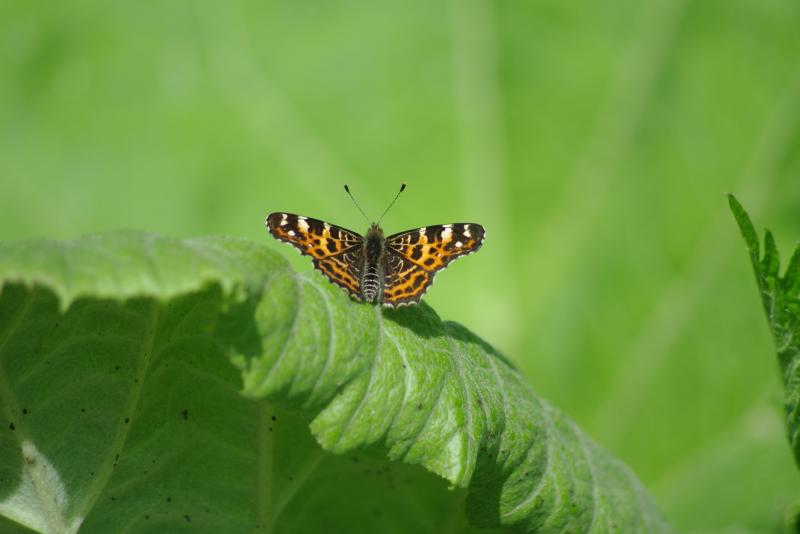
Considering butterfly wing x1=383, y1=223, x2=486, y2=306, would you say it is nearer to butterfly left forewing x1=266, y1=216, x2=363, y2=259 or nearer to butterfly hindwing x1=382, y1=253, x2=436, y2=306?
butterfly hindwing x1=382, y1=253, x2=436, y2=306

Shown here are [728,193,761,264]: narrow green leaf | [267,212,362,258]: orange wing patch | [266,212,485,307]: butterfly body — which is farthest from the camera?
[267,212,362,258]: orange wing patch

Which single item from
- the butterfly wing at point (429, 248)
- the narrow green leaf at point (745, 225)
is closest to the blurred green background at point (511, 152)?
the butterfly wing at point (429, 248)

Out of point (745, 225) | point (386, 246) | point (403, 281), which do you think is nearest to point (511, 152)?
point (386, 246)

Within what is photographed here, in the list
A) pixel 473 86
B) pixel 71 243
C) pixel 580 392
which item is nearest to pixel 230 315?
pixel 71 243

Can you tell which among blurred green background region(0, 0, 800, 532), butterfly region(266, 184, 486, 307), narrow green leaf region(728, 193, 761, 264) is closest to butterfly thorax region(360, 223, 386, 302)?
butterfly region(266, 184, 486, 307)

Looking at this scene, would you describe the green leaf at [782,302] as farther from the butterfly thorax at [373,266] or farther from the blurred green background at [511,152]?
the blurred green background at [511,152]

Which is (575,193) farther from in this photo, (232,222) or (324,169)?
Answer: (232,222)

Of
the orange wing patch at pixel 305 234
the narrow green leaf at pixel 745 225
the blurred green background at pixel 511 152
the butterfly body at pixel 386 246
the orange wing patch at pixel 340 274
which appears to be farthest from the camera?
the blurred green background at pixel 511 152
